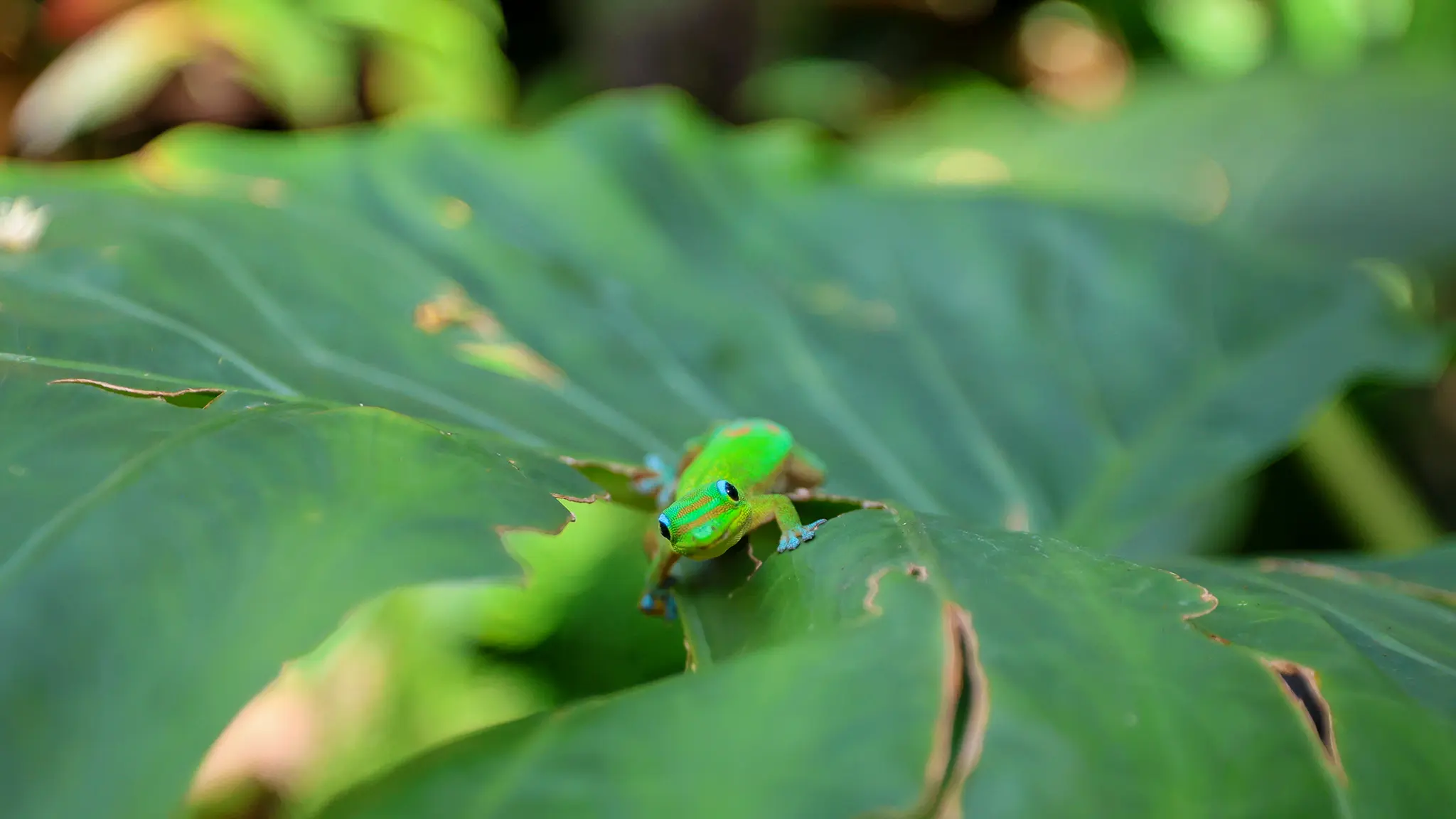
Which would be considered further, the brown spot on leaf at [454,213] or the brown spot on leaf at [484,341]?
the brown spot on leaf at [454,213]

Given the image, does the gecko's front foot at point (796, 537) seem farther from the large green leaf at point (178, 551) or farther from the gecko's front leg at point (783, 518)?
the large green leaf at point (178, 551)

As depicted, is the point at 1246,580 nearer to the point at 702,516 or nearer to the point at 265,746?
the point at 702,516

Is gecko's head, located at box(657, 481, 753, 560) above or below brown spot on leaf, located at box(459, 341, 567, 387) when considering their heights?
above

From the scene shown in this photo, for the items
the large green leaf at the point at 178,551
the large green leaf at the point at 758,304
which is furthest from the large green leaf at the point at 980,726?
the large green leaf at the point at 758,304

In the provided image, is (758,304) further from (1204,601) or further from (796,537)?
(1204,601)

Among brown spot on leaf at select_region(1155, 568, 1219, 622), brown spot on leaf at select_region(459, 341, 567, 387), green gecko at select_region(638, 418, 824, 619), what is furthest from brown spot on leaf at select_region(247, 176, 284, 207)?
brown spot on leaf at select_region(1155, 568, 1219, 622)

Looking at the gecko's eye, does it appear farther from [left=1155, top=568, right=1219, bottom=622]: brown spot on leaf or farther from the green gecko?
[left=1155, top=568, right=1219, bottom=622]: brown spot on leaf
